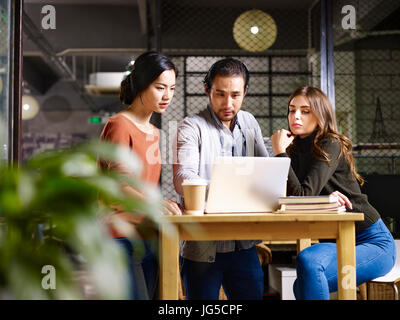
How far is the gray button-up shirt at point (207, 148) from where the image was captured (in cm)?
196

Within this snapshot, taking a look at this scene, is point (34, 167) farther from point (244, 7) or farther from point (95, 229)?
point (244, 7)

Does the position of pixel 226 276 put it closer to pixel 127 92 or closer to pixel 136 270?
pixel 136 270

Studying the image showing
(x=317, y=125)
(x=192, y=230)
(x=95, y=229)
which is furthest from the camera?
(x=317, y=125)

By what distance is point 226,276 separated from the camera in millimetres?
2064

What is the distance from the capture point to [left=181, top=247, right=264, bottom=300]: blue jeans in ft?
6.51

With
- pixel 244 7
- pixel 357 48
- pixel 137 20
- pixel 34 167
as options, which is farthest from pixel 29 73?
pixel 34 167

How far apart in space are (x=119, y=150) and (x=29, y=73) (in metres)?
12.0

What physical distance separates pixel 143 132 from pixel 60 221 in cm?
138

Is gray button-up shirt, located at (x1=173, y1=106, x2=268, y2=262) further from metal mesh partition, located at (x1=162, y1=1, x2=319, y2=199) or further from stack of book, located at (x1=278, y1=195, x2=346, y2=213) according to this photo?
metal mesh partition, located at (x1=162, y1=1, x2=319, y2=199)

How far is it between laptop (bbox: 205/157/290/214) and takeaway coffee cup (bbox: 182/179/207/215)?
0.10 ft

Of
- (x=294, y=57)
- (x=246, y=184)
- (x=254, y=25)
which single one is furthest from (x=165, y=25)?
(x=246, y=184)

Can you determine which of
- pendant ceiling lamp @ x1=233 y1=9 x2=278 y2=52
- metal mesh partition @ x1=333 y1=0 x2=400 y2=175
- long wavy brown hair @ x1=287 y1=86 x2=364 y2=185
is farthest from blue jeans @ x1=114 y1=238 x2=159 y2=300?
metal mesh partition @ x1=333 y1=0 x2=400 y2=175

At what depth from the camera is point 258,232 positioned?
169cm

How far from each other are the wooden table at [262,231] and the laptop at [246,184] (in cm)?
7
